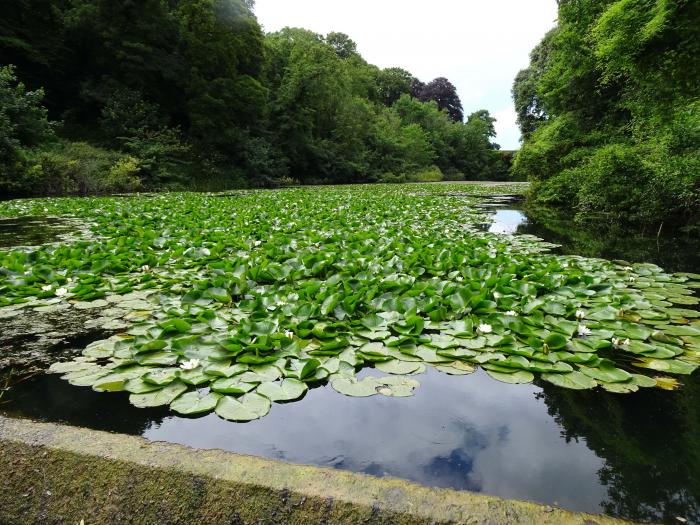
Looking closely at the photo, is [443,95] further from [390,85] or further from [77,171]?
[77,171]

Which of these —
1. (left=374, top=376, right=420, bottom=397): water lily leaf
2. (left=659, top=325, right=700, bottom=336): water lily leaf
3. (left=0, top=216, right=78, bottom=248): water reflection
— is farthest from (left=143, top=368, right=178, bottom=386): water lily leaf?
(left=0, top=216, right=78, bottom=248): water reflection

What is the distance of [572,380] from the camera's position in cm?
186

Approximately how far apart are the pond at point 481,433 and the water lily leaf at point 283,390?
1.8 inches

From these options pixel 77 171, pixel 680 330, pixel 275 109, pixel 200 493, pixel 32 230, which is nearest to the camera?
pixel 200 493

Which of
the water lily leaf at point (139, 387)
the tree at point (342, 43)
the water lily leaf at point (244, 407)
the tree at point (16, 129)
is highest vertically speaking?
the tree at point (342, 43)

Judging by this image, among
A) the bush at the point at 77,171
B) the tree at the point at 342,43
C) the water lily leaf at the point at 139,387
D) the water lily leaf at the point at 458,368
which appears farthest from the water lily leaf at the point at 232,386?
the tree at the point at 342,43

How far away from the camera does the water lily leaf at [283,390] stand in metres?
1.74

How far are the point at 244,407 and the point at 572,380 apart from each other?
1.39m

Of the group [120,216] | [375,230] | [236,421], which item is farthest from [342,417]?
[120,216]

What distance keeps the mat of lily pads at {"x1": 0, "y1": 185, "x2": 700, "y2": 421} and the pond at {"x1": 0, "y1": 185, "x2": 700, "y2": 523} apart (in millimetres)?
66

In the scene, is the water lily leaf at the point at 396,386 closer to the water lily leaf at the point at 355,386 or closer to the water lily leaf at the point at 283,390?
the water lily leaf at the point at 355,386

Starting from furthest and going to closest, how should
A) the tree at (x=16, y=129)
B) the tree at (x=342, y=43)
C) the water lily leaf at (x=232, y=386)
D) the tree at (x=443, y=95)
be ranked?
the tree at (x=443, y=95)
the tree at (x=342, y=43)
the tree at (x=16, y=129)
the water lily leaf at (x=232, y=386)

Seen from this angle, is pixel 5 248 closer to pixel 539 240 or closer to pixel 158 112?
pixel 539 240

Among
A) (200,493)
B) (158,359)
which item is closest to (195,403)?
(158,359)
